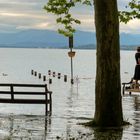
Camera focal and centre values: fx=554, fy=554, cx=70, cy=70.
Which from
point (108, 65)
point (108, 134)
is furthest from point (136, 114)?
point (108, 134)

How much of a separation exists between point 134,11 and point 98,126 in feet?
18.9

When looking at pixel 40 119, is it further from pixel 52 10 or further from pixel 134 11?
pixel 134 11

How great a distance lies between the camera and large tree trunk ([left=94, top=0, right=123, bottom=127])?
57.6ft

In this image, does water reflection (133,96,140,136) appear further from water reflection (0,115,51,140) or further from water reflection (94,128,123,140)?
water reflection (0,115,51,140)

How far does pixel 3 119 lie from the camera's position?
19609mm

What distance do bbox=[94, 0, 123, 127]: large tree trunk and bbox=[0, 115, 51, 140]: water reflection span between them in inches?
77.0

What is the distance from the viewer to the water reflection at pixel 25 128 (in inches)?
593

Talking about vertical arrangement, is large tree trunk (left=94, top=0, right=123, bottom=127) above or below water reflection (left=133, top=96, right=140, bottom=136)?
above

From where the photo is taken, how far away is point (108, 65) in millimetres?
17562

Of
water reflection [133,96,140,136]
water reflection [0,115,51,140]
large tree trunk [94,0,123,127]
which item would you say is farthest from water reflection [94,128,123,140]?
water reflection [0,115,51,140]

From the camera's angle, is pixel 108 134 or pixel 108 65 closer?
pixel 108 134

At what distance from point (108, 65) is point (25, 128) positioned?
3.29 metres

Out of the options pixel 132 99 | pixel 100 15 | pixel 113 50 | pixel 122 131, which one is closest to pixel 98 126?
pixel 122 131

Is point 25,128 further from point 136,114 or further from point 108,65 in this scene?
point 136,114
